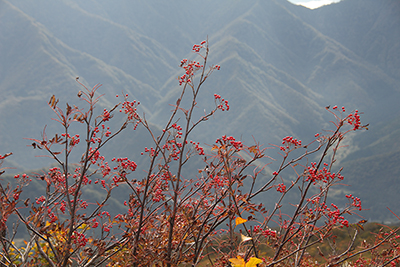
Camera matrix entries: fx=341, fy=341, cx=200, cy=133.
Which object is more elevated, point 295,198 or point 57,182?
point 295,198

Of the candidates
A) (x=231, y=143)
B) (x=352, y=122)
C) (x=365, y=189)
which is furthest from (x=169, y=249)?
(x=365, y=189)

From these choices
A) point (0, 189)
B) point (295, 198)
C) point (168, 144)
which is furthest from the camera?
point (295, 198)

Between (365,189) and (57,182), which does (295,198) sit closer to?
(365,189)

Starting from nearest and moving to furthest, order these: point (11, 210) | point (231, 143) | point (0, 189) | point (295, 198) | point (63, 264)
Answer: point (11, 210) → point (0, 189) → point (63, 264) → point (231, 143) → point (295, 198)

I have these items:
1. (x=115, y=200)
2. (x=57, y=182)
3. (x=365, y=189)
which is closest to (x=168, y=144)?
(x=57, y=182)

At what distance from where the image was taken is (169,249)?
110 inches

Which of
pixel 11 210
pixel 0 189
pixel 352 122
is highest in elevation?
pixel 352 122

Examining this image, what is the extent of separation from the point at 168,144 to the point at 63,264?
1.57 metres

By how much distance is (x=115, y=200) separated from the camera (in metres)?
158

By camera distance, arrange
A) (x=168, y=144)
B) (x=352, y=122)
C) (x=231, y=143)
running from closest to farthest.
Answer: (x=231, y=143) → (x=352, y=122) → (x=168, y=144)

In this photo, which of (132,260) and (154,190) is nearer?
(132,260)

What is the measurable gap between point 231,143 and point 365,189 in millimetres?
219039

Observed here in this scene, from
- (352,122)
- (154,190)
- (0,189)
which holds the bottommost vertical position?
(0,189)

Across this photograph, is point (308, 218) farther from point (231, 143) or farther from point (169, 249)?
point (169, 249)
